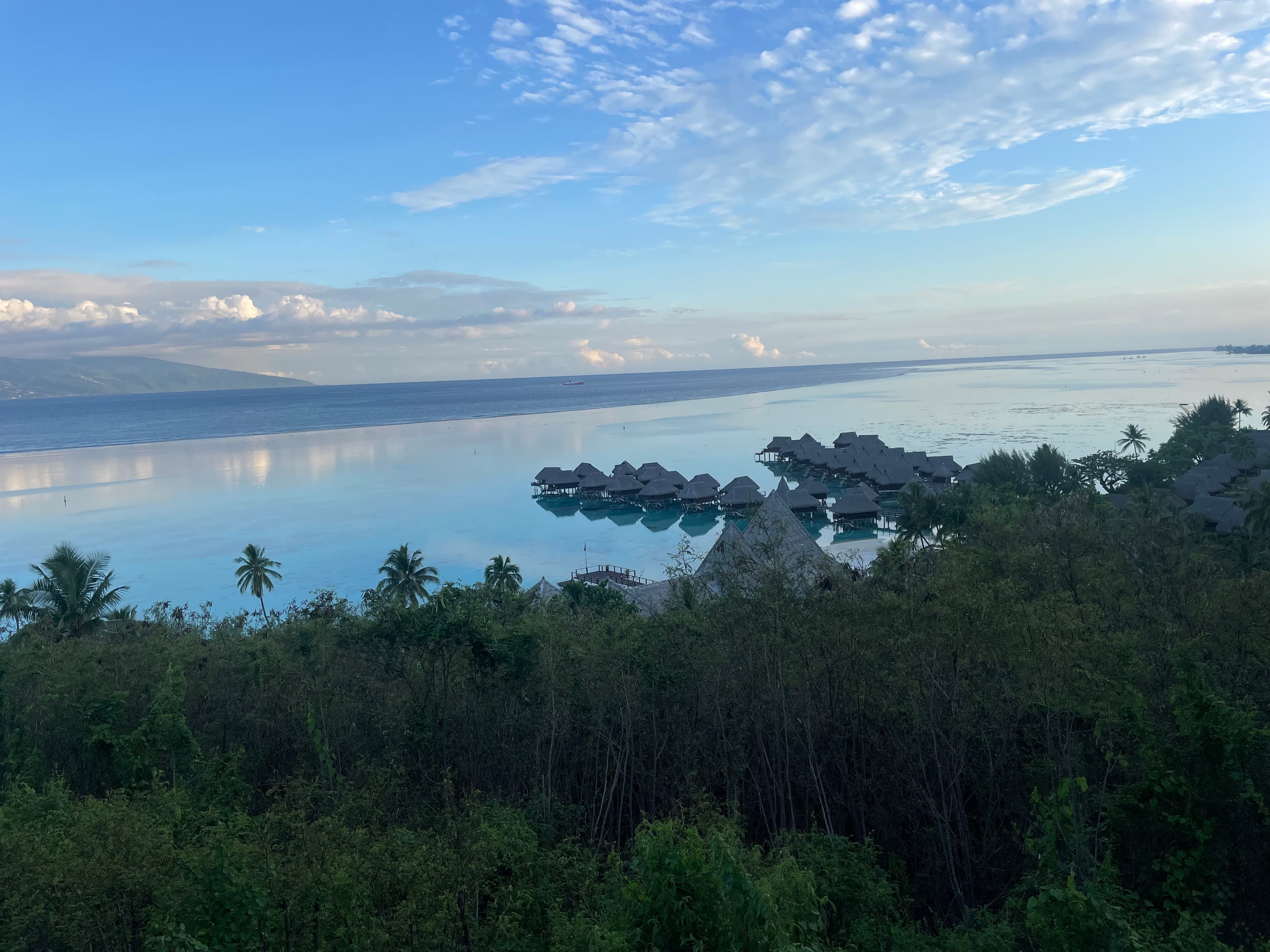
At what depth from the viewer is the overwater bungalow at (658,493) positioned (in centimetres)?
4269

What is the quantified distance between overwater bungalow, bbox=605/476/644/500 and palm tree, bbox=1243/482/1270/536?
28.2 m

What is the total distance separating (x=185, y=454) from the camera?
62406 mm

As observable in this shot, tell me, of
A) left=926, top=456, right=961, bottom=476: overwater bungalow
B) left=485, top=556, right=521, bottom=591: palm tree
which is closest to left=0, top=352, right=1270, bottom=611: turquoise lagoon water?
left=485, top=556, right=521, bottom=591: palm tree

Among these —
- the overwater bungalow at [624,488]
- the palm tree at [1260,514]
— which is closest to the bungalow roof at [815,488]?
the overwater bungalow at [624,488]

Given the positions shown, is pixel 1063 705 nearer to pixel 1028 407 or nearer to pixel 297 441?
pixel 297 441

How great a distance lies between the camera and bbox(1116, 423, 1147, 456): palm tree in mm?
43500

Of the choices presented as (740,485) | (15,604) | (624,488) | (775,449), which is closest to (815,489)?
(740,485)

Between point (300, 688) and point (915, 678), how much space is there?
8.42 m

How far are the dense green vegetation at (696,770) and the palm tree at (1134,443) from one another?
3354 cm

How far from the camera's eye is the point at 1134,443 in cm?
4469

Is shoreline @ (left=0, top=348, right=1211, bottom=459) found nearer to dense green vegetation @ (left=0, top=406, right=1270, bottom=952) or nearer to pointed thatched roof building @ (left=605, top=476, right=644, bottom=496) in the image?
pointed thatched roof building @ (left=605, top=476, right=644, bottom=496)

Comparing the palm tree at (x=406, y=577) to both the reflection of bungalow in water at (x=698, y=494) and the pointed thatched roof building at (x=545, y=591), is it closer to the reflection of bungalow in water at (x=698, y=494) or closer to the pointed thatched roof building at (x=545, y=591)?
the pointed thatched roof building at (x=545, y=591)

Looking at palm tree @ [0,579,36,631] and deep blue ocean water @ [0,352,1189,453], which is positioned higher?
deep blue ocean water @ [0,352,1189,453]

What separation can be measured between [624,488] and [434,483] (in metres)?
12.6
